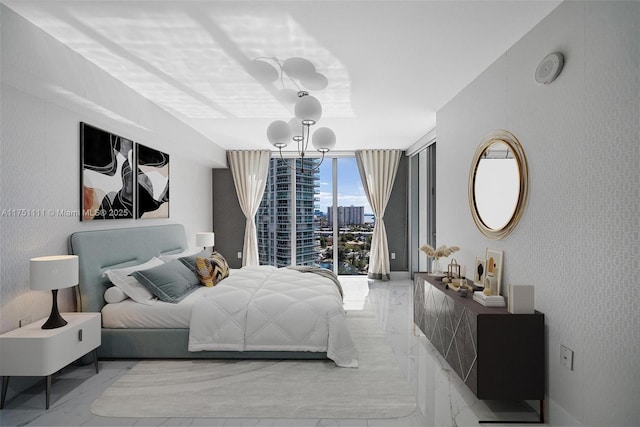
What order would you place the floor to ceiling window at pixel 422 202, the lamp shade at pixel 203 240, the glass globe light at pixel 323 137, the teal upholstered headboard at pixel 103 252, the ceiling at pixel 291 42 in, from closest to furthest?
the ceiling at pixel 291 42 < the teal upholstered headboard at pixel 103 252 < the glass globe light at pixel 323 137 < the lamp shade at pixel 203 240 < the floor to ceiling window at pixel 422 202

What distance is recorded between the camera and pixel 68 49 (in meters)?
2.48

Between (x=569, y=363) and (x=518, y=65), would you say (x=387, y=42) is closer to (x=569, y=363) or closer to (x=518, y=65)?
(x=518, y=65)

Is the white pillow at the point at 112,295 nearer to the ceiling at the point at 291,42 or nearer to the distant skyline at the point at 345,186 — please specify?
the ceiling at the point at 291,42

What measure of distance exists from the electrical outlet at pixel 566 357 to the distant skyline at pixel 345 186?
4677 millimetres

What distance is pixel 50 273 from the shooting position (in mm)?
2234

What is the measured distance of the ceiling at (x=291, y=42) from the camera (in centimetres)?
199

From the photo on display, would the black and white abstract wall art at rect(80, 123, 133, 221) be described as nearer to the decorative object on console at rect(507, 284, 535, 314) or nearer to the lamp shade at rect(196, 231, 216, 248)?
the lamp shade at rect(196, 231, 216, 248)

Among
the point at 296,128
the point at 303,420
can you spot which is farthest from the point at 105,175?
the point at 303,420

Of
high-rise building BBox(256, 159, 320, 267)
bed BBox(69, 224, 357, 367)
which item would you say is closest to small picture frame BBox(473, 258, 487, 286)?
bed BBox(69, 224, 357, 367)

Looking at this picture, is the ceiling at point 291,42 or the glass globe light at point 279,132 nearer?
the ceiling at point 291,42

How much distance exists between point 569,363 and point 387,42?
2.31 metres

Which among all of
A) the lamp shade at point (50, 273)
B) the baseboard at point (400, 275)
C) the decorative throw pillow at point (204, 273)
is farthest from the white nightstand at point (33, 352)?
the baseboard at point (400, 275)

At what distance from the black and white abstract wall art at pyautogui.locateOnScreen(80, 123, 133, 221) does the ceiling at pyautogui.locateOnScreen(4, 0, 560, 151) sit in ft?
2.02

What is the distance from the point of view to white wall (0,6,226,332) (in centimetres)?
223
